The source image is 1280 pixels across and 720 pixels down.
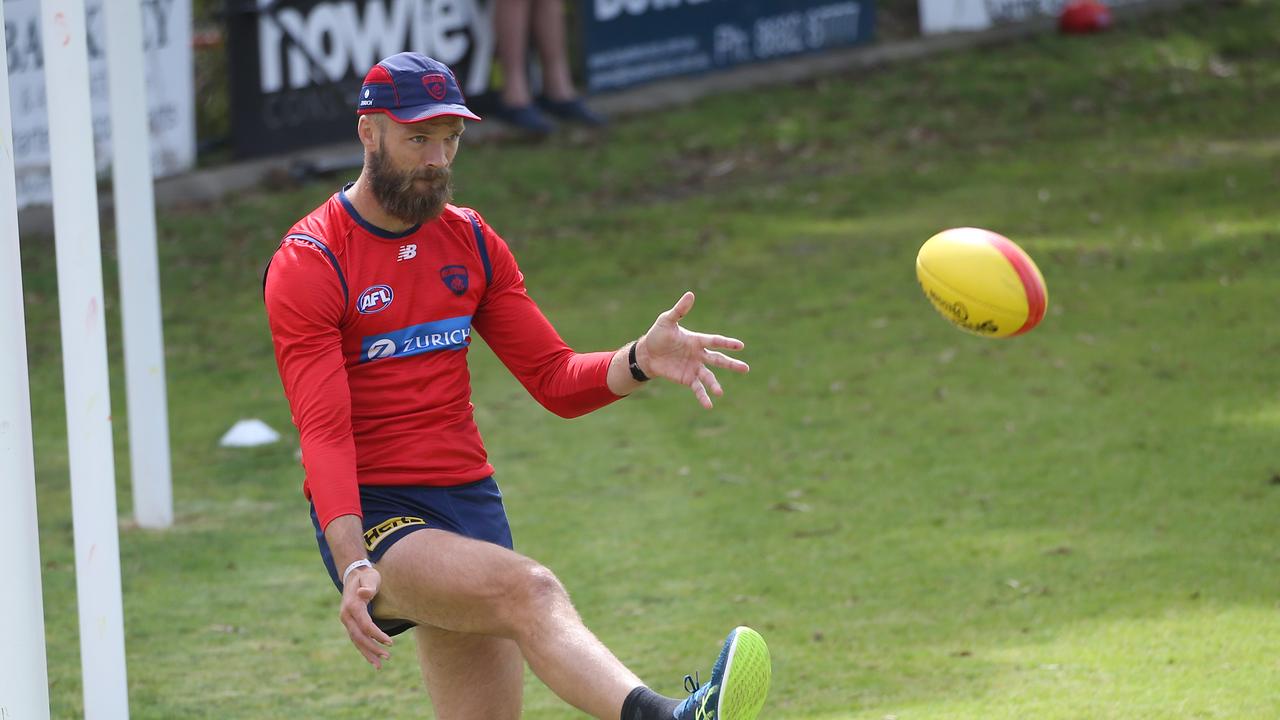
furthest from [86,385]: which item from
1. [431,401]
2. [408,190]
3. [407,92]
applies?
[407,92]

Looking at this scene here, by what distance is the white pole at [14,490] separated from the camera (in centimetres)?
404

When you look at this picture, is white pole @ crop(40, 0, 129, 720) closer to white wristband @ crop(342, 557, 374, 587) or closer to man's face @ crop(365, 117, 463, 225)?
man's face @ crop(365, 117, 463, 225)

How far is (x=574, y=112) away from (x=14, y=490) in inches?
548

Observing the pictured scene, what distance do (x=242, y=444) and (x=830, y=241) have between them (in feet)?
18.9

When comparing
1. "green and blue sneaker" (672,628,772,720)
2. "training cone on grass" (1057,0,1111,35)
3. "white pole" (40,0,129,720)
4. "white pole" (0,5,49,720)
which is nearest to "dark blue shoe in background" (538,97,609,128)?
"training cone on grass" (1057,0,1111,35)

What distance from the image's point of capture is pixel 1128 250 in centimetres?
1262

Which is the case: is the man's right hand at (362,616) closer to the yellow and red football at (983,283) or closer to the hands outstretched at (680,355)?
the hands outstretched at (680,355)

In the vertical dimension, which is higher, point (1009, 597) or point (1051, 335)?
point (1009, 597)

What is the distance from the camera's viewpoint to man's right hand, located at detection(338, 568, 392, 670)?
394 centimetres

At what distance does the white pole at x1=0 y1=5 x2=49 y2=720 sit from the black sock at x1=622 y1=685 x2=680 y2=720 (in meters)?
1.53

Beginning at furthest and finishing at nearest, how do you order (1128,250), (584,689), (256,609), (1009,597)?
(1128,250), (256,609), (1009,597), (584,689)

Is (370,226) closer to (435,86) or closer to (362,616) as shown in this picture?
(435,86)

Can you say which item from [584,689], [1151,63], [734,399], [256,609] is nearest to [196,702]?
[256,609]

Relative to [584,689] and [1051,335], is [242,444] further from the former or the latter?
[584,689]
